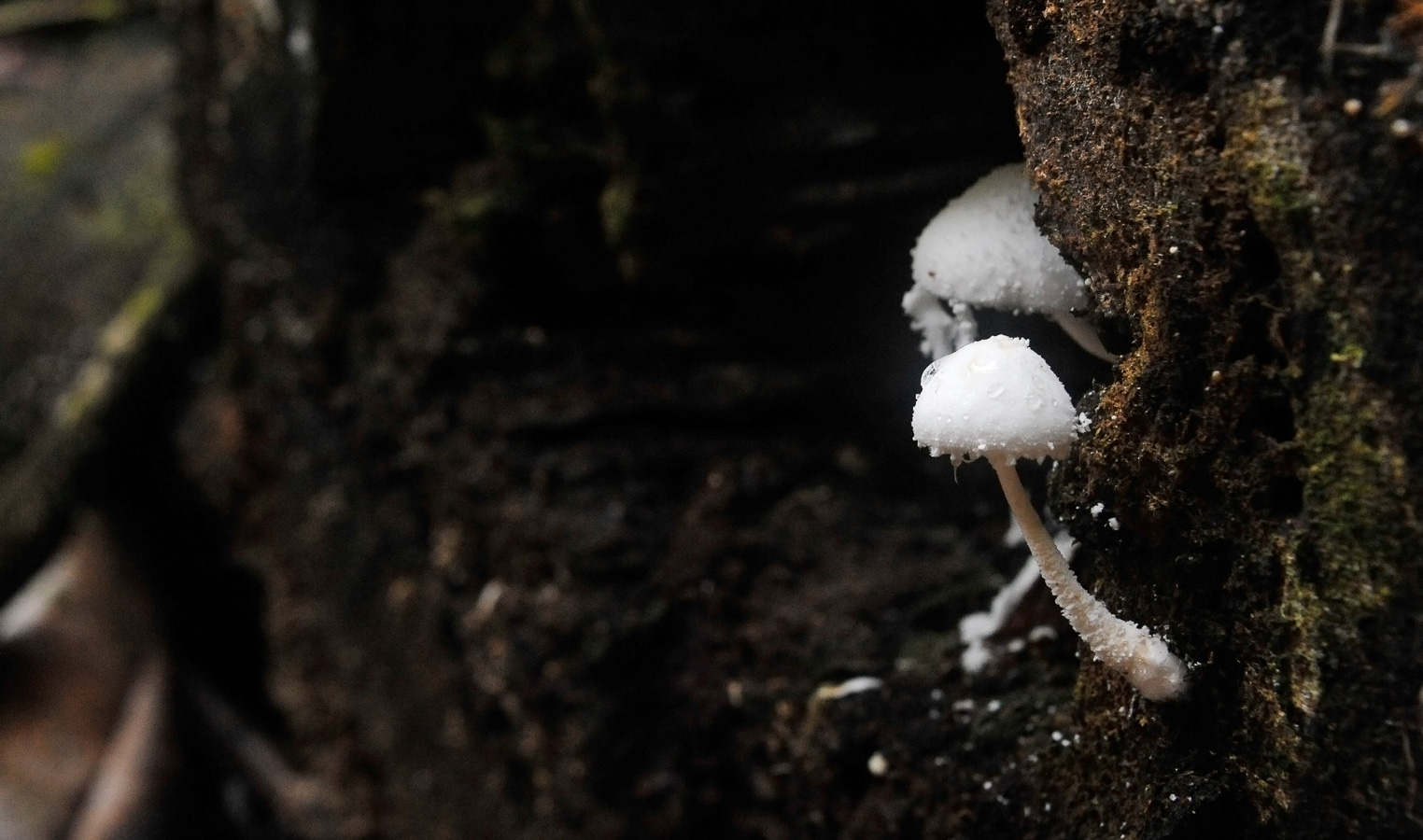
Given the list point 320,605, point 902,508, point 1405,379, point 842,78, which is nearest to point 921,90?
point 842,78

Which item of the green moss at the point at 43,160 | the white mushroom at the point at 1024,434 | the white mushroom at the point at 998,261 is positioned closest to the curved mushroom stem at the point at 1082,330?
the white mushroom at the point at 998,261

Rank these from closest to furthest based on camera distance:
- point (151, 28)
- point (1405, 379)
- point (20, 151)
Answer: point (1405, 379), point (20, 151), point (151, 28)

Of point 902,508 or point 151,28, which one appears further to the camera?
point 151,28

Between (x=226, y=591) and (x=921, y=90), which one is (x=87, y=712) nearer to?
(x=226, y=591)

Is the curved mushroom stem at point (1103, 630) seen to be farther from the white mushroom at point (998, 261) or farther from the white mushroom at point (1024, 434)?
the white mushroom at point (998, 261)

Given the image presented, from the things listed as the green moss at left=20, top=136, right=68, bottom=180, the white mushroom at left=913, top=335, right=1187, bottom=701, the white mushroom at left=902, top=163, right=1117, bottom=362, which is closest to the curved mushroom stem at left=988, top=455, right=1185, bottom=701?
the white mushroom at left=913, top=335, right=1187, bottom=701

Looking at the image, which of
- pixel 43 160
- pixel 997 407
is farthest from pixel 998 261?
pixel 43 160

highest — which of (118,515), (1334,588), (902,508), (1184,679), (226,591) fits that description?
(1334,588)

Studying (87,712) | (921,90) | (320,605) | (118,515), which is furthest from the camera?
(118,515)
